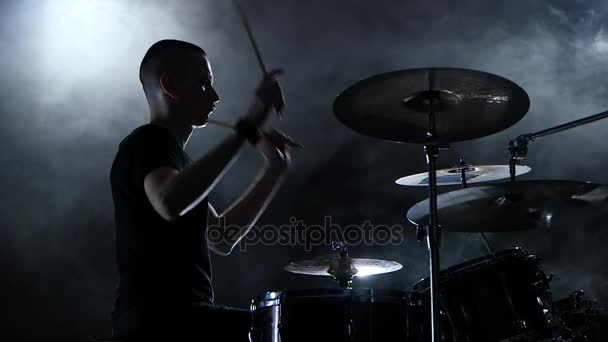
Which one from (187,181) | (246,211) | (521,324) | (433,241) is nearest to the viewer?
(187,181)

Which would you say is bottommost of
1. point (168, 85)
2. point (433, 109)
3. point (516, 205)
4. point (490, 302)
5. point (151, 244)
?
point (490, 302)

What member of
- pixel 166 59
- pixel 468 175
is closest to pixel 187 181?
pixel 166 59

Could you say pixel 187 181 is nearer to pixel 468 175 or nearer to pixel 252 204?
pixel 252 204

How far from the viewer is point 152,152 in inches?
58.3

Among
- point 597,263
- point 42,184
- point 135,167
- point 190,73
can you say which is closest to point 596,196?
point 597,263

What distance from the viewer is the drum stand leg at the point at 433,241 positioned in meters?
2.35

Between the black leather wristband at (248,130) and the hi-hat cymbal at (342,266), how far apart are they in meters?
2.33

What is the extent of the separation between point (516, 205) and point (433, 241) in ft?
2.56

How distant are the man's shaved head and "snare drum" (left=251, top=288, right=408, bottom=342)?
1.24 metres

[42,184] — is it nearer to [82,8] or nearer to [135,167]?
[82,8]

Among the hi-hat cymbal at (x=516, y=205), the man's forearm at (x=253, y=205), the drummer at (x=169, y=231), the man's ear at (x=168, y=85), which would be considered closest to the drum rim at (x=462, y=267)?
the hi-hat cymbal at (x=516, y=205)

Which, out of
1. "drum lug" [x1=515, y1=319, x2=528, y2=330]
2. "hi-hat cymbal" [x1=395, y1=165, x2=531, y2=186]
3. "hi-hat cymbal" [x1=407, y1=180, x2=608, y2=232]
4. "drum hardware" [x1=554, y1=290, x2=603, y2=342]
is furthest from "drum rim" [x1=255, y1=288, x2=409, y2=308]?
"hi-hat cymbal" [x1=395, y1=165, x2=531, y2=186]

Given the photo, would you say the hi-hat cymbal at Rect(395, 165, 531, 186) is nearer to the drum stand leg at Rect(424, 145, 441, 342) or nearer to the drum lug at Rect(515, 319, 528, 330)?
the drum lug at Rect(515, 319, 528, 330)

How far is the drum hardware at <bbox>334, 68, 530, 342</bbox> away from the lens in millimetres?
2402
